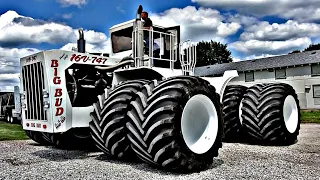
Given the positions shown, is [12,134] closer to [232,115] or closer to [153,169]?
[232,115]

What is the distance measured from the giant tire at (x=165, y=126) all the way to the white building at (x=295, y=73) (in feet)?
99.5

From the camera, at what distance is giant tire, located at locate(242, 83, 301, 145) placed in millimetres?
8383

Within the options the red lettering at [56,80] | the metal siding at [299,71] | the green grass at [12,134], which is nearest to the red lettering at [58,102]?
the red lettering at [56,80]

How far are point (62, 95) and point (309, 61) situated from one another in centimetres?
3116

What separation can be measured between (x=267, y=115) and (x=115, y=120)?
13.0 feet

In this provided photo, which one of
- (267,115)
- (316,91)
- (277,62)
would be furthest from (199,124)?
(277,62)

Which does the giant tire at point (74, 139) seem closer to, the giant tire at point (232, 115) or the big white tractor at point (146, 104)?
the big white tractor at point (146, 104)

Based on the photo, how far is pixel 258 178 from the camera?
17.0 ft

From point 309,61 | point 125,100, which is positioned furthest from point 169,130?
→ point 309,61

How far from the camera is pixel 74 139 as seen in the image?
8.09m

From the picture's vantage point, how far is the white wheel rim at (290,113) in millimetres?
9016

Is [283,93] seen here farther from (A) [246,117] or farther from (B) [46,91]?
(B) [46,91]

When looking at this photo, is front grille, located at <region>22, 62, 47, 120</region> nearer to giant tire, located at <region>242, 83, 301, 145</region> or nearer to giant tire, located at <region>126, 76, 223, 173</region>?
giant tire, located at <region>126, 76, 223, 173</region>

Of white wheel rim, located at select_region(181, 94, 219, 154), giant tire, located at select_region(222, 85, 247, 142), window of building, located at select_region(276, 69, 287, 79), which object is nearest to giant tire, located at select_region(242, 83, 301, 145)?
giant tire, located at select_region(222, 85, 247, 142)
